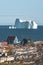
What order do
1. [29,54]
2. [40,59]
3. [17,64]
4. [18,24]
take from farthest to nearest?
[18,24] → [29,54] → [40,59] → [17,64]

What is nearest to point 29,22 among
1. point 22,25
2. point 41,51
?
point 22,25

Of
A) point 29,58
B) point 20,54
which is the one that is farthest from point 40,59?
point 20,54

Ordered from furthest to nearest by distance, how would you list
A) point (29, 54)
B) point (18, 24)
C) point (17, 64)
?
Answer: point (18, 24), point (29, 54), point (17, 64)

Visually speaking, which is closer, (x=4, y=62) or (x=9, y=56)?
(x=4, y=62)

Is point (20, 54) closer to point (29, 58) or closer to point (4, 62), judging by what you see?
point (29, 58)

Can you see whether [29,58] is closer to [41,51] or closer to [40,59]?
[40,59]

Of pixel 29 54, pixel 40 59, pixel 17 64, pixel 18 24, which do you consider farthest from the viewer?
pixel 18 24

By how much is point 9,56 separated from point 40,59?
8.37 ft

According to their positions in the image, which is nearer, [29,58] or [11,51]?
[29,58]

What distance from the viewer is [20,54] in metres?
30.2

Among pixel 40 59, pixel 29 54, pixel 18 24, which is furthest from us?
pixel 18 24

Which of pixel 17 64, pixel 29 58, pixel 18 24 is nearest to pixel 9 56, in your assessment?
pixel 29 58

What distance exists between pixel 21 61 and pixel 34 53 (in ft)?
12.9

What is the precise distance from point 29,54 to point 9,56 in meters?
2.05
